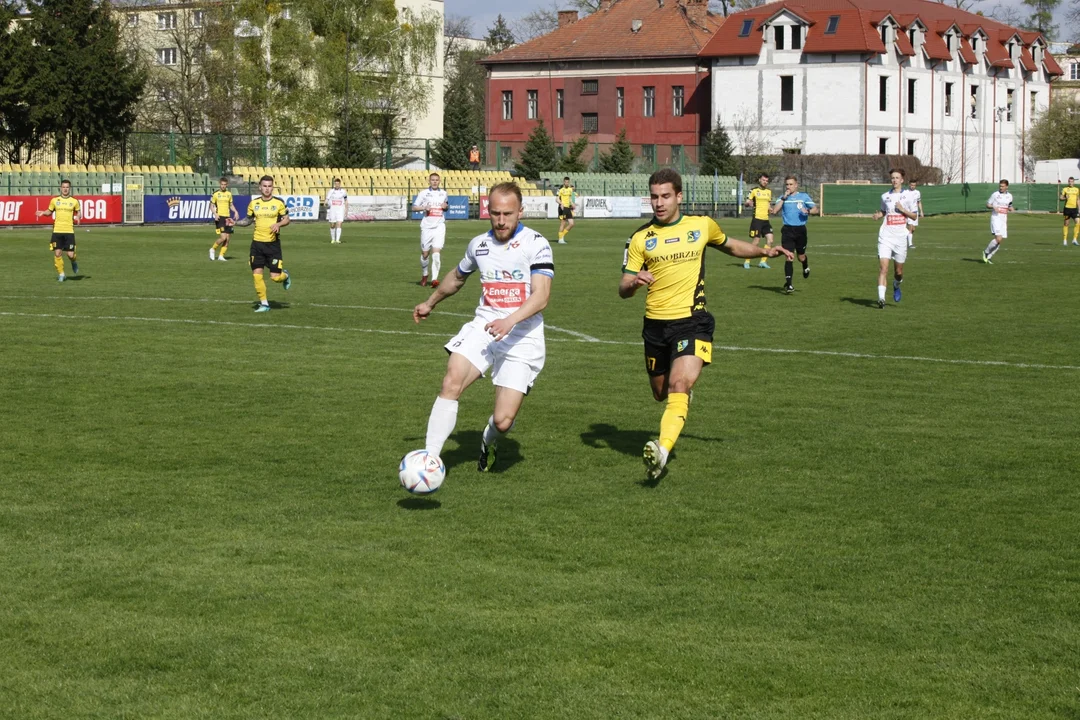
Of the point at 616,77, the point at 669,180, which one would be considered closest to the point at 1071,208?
the point at 669,180

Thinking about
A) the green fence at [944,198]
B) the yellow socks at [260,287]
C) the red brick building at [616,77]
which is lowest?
the yellow socks at [260,287]

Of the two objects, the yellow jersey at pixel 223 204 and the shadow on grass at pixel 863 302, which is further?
the yellow jersey at pixel 223 204

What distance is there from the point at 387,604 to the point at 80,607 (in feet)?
4.74

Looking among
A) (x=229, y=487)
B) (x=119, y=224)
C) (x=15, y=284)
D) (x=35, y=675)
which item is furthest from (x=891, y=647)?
(x=119, y=224)

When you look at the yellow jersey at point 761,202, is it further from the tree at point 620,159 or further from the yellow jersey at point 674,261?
the tree at point 620,159

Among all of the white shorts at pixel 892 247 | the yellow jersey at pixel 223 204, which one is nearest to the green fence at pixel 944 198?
the yellow jersey at pixel 223 204

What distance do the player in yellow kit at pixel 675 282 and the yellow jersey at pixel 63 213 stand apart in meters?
19.5

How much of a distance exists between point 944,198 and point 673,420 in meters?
67.7

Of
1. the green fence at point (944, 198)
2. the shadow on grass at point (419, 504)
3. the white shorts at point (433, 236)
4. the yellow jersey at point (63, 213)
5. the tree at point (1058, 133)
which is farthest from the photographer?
the tree at point (1058, 133)

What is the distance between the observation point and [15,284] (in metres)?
25.2

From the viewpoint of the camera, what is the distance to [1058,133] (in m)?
92.0

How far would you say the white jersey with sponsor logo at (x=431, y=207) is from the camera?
25.0m

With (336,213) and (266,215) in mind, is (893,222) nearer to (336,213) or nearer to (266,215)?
(266,215)

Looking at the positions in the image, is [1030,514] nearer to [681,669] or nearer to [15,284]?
[681,669]
